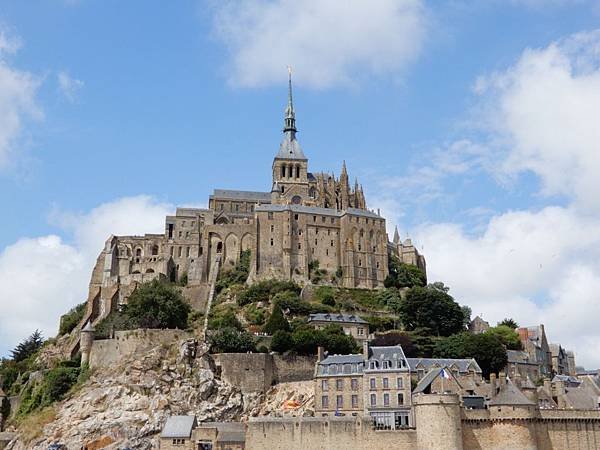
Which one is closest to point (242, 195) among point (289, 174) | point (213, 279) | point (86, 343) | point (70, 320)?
point (289, 174)

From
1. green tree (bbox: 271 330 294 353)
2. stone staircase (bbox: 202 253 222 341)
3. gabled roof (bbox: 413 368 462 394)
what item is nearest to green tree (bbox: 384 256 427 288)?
stone staircase (bbox: 202 253 222 341)

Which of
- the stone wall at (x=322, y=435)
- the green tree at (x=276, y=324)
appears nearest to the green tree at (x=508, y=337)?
the green tree at (x=276, y=324)

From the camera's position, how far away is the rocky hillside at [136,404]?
53281mm

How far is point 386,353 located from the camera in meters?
51.9

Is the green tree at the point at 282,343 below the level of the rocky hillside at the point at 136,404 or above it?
above

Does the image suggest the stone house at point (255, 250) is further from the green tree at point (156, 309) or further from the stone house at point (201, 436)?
the stone house at point (201, 436)

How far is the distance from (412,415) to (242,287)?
34960mm

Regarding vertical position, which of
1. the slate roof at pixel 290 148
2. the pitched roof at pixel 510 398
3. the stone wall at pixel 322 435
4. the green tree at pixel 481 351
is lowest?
the stone wall at pixel 322 435

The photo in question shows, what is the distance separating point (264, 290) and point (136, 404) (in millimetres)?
24012

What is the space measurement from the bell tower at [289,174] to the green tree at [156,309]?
26.7m

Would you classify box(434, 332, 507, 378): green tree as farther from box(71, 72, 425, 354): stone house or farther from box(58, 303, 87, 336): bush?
box(58, 303, 87, 336): bush

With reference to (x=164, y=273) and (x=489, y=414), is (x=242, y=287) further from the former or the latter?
(x=489, y=414)

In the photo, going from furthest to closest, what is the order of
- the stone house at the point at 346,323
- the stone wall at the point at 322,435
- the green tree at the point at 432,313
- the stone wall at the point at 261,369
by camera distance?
the green tree at the point at 432,313 → the stone house at the point at 346,323 → the stone wall at the point at 261,369 → the stone wall at the point at 322,435

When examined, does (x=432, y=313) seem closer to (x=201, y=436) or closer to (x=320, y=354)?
(x=320, y=354)
